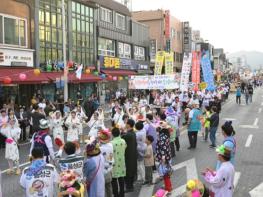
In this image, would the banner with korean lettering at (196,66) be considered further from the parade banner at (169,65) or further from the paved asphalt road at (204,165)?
the paved asphalt road at (204,165)

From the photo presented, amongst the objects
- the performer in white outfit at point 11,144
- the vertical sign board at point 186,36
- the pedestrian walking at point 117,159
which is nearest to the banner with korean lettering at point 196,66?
the performer in white outfit at point 11,144

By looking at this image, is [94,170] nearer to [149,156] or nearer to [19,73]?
[149,156]

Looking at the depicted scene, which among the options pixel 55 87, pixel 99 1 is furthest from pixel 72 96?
pixel 99 1

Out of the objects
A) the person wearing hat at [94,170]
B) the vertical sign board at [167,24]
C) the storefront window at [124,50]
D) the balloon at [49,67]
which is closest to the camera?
the person wearing hat at [94,170]

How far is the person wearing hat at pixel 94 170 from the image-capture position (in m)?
7.73

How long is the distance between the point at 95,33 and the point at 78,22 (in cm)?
306

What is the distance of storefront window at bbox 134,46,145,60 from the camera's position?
47.0 meters

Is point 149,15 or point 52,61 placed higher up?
point 149,15

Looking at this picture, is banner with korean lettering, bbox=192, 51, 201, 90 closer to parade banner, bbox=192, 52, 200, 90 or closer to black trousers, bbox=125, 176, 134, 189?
parade banner, bbox=192, 52, 200, 90

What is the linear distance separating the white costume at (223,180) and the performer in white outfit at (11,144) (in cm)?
716

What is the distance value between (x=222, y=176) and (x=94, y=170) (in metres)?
2.31

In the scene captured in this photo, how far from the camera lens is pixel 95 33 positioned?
36969 mm

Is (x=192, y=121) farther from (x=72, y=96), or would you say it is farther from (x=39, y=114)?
(x=72, y=96)

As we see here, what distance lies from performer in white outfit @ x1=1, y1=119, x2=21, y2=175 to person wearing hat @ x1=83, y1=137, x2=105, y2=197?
5.15 m
